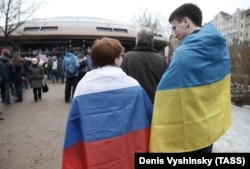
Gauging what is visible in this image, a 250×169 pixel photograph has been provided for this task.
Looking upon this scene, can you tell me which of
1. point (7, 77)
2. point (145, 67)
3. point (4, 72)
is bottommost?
point (7, 77)

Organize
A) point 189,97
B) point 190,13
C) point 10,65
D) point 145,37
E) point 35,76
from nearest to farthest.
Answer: point 189,97
point 190,13
point 145,37
point 10,65
point 35,76

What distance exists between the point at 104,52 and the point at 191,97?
32.3 inches

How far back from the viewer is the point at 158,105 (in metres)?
2.19

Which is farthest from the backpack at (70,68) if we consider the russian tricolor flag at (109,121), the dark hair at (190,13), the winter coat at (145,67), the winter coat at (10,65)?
the dark hair at (190,13)

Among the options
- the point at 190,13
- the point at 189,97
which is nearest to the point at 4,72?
the point at 190,13

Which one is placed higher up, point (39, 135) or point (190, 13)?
point (190, 13)

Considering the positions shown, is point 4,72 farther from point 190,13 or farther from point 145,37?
point 190,13

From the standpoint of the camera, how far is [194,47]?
85.0 inches

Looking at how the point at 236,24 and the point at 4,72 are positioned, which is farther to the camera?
the point at 236,24

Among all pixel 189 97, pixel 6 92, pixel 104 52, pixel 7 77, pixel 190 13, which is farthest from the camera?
pixel 6 92

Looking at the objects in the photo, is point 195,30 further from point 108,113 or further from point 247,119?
point 247,119

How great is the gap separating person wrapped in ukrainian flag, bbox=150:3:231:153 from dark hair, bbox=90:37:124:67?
0.55 metres

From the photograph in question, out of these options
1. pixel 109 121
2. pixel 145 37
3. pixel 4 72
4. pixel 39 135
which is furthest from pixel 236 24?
pixel 109 121

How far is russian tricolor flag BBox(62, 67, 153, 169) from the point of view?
2406 millimetres
